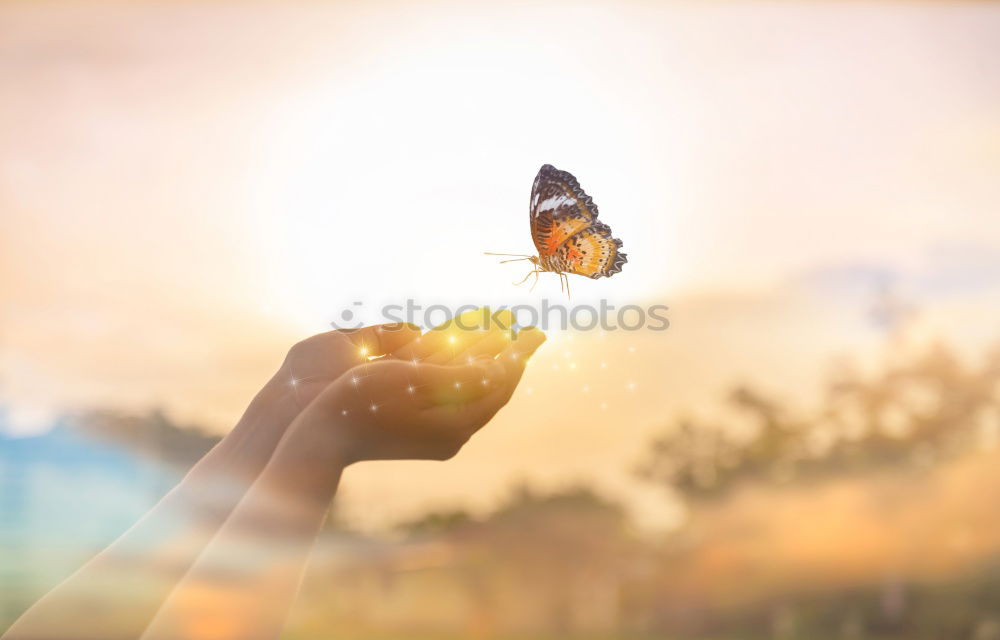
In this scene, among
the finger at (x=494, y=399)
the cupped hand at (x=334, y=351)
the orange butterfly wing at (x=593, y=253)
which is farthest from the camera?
the orange butterfly wing at (x=593, y=253)

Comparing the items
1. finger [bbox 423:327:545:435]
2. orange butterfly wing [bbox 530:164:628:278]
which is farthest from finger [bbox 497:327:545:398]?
orange butterfly wing [bbox 530:164:628:278]

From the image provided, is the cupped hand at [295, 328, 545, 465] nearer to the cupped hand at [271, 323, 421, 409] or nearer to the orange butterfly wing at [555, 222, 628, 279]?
the cupped hand at [271, 323, 421, 409]

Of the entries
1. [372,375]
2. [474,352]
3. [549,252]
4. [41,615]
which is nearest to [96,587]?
[41,615]

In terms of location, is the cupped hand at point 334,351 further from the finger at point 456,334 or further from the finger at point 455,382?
the finger at point 455,382

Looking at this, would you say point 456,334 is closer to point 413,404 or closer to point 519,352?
point 519,352

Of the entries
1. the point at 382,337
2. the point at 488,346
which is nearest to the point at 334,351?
the point at 382,337

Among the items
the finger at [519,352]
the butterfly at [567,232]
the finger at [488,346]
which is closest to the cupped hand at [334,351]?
the finger at [488,346]
